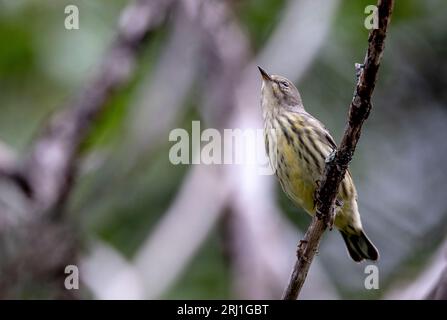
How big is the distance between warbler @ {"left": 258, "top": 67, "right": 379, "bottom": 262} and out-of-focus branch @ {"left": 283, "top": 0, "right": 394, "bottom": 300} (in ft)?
1.38

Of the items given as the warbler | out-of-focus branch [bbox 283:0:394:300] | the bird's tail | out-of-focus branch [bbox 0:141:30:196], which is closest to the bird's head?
the warbler

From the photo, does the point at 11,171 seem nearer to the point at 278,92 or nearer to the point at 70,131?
the point at 70,131

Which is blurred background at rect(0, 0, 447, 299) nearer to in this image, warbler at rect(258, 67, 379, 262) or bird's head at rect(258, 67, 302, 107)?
warbler at rect(258, 67, 379, 262)

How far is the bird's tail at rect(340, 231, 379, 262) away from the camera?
6.96m

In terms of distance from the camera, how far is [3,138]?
34.8 feet

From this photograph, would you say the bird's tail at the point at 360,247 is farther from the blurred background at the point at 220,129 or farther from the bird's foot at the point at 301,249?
the bird's foot at the point at 301,249

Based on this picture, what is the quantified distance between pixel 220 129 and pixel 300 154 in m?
3.25

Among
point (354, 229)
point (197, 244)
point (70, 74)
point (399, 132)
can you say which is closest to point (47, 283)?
point (197, 244)

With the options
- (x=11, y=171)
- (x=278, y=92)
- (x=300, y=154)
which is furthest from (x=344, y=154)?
(x=11, y=171)

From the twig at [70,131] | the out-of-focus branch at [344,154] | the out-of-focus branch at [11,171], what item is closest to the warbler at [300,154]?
the out-of-focus branch at [344,154]

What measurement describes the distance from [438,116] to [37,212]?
18.8 ft

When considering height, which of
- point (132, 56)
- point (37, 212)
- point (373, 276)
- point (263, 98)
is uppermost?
point (132, 56)

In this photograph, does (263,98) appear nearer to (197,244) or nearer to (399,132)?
(197,244)

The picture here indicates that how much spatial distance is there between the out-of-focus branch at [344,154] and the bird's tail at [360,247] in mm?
1630
